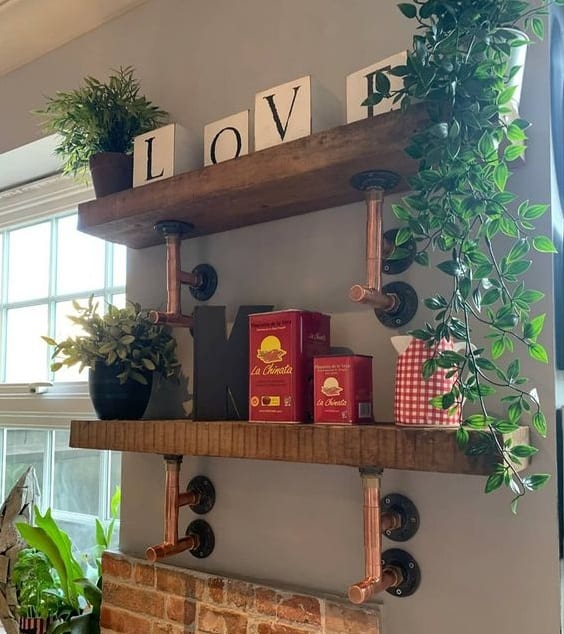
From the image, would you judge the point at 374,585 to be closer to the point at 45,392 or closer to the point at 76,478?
the point at 76,478

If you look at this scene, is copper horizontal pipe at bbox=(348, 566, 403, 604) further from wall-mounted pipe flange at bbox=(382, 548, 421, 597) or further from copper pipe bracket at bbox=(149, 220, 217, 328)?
copper pipe bracket at bbox=(149, 220, 217, 328)

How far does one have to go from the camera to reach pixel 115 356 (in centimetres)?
138

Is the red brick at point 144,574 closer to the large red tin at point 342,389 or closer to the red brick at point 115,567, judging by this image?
the red brick at point 115,567

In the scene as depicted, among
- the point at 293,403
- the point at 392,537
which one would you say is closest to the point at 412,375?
the point at 293,403

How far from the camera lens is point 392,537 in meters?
1.15

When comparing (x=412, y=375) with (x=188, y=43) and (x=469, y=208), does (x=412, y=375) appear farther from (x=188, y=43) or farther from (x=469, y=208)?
(x=188, y=43)

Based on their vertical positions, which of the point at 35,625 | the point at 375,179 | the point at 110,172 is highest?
the point at 110,172

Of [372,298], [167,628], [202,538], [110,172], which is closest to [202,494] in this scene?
[202,538]

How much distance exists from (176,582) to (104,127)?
101cm

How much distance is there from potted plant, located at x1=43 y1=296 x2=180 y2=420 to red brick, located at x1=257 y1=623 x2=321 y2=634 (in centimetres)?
51

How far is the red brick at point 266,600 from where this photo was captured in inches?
49.0

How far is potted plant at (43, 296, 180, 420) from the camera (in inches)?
54.5

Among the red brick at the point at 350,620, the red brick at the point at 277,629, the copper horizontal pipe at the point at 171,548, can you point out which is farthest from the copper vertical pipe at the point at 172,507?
the red brick at the point at 350,620

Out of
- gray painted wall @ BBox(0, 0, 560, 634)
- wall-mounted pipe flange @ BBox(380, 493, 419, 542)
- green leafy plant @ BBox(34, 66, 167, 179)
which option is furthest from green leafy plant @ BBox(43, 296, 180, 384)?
wall-mounted pipe flange @ BBox(380, 493, 419, 542)
